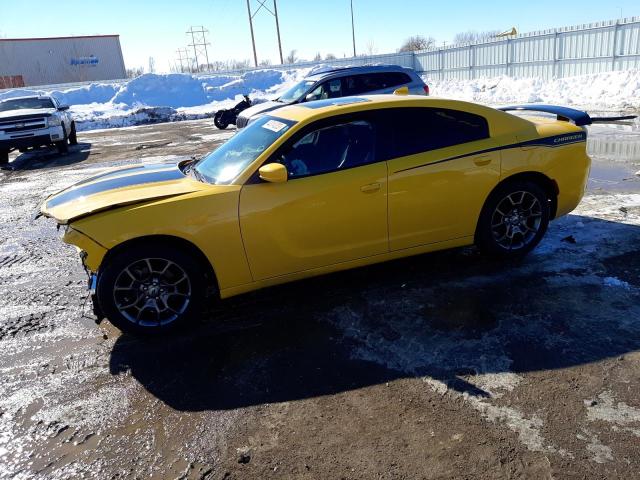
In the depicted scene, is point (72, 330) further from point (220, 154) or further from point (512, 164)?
point (512, 164)

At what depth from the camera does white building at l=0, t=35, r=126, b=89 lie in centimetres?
5241

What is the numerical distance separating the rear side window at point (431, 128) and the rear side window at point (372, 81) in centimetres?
849

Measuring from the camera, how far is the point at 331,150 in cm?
437

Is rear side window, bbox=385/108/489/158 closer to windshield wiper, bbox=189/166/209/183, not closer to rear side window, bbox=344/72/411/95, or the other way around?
windshield wiper, bbox=189/166/209/183

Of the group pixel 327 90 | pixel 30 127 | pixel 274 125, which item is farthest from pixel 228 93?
pixel 274 125

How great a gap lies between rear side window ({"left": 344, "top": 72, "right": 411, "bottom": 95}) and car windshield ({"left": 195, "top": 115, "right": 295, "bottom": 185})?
8390 mm

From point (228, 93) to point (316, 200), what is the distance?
33421mm

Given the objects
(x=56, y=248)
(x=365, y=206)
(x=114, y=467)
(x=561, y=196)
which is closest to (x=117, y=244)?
(x=114, y=467)

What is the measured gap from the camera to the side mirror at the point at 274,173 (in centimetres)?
398

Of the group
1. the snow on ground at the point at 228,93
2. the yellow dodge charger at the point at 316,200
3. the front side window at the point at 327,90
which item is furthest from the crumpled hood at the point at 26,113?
the yellow dodge charger at the point at 316,200

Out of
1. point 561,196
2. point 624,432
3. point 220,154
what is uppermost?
point 220,154

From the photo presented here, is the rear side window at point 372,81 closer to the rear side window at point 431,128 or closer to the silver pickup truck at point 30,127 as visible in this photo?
the rear side window at point 431,128

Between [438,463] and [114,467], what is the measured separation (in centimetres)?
172

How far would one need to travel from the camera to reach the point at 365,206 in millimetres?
4336
